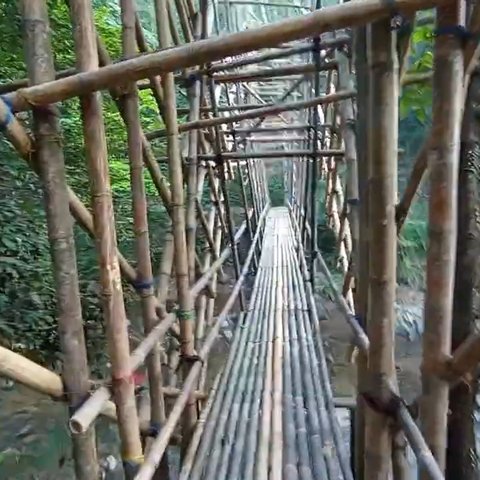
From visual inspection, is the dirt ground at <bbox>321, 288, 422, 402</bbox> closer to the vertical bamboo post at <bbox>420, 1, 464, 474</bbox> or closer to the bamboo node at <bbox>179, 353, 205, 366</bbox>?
the bamboo node at <bbox>179, 353, 205, 366</bbox>

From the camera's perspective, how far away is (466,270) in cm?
136

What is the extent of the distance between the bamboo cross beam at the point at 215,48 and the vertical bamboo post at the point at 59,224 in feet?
0.26

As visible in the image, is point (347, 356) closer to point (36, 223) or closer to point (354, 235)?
point (354, 235)

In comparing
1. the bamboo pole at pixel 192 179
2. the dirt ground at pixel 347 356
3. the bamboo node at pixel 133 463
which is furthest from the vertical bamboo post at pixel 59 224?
the dirt ground at pixel 347 356

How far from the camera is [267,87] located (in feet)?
31.1

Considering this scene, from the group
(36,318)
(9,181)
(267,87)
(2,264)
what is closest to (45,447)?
(36,318)

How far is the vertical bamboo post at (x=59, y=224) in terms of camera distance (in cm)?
145

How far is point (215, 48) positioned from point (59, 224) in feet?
1.97

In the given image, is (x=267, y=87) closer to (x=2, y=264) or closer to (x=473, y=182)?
(x=2, y=264)

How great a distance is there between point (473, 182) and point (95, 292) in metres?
3.00

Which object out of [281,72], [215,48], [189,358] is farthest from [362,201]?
[281,72]

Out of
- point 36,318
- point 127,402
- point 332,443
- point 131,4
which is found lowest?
point 332,443

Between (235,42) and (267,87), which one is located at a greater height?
(267,87)

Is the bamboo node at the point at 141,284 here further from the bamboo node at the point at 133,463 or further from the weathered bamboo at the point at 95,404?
the bamboo node at the point at 133,463
